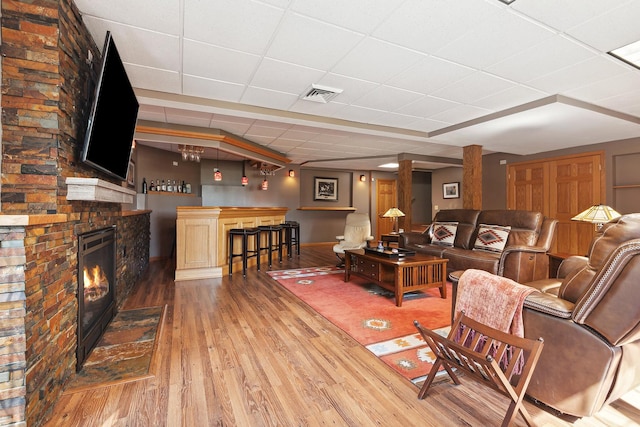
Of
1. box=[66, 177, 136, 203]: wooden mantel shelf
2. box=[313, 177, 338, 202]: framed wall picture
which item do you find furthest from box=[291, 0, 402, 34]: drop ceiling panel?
box=[313, 177, 338, 202]: framed wall picture

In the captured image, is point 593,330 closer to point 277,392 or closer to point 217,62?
point 277,392

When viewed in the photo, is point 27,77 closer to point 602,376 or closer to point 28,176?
point 28,176

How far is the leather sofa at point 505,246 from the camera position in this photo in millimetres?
3871

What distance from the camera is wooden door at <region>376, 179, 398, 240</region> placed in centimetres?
984

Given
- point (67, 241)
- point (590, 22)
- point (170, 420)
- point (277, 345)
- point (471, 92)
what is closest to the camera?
point (170, 420)

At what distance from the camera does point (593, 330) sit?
1470 millimetres

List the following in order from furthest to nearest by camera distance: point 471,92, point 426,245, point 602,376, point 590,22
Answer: point 426,245 → point 471,92 → point 590,22 → point 602,376

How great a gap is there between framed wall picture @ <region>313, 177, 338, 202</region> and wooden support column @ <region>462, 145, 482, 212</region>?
4.15 m

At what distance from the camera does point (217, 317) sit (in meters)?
3.08

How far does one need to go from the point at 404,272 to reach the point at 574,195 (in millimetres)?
4804

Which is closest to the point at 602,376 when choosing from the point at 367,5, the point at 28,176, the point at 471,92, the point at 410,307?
the point at 410,307

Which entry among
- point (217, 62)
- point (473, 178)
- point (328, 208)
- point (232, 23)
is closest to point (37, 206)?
point (232, 23)

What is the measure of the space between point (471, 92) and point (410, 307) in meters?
2.48

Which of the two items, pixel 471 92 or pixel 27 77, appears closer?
pixel 27 77
